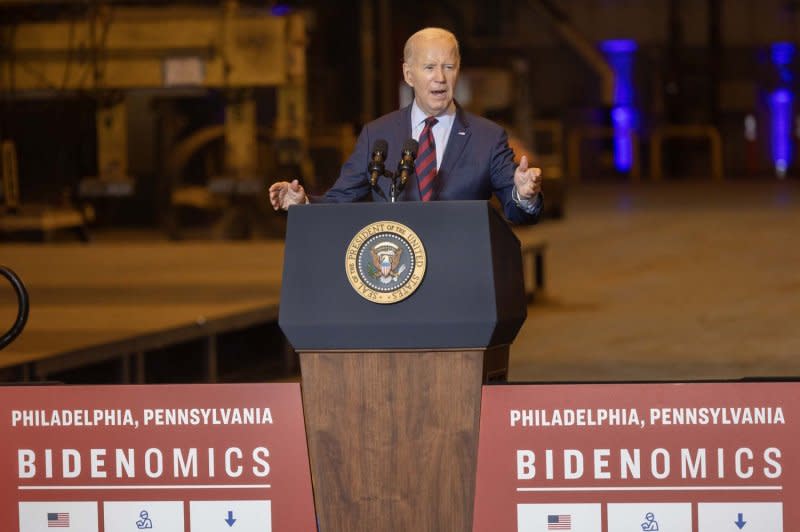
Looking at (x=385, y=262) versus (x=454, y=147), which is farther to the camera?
(x=454, y=147)

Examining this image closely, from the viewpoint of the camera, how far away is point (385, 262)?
304cm

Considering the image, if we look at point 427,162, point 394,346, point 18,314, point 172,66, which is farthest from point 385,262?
point 172,66

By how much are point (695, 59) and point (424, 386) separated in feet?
86.6

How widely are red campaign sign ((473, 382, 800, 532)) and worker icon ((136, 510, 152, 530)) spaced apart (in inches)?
25.6

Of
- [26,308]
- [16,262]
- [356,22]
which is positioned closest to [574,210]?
[356,22]

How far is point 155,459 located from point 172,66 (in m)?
10.3

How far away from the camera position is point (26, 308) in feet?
12.0

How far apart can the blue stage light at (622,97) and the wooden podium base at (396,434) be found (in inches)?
1017

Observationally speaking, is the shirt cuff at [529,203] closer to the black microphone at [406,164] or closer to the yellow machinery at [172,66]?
the black microphone at [406,164]

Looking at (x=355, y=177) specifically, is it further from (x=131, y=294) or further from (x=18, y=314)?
(x=131, y=294)

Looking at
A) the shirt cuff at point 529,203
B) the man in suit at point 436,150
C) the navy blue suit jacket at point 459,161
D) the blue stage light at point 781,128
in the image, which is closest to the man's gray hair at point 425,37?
the man in suit at point 436,150

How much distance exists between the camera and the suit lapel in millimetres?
3438

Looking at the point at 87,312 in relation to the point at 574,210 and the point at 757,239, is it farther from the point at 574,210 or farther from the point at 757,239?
the point at 574,210

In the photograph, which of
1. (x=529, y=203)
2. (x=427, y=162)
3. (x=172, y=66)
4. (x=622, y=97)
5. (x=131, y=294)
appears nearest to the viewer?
(x=529, y=203)
